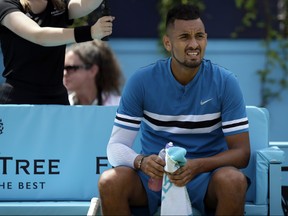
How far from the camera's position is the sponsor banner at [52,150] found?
4.80 m

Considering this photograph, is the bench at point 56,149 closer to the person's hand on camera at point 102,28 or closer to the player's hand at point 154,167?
the person's hand on camera at point 102,28

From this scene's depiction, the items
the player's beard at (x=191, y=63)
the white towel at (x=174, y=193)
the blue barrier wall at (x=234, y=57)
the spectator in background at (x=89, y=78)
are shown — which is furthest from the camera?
the blue barrier wall at (x=234, y=57)

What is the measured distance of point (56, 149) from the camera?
483cm

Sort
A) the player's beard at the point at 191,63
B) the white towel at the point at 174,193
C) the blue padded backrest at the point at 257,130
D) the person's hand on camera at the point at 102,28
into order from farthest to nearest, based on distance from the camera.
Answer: the blue padded backrest at the point at 257,130 → the person's hand on camera at the point at 102,28 → the player's beard at the point at 191,63 → the white towel at the point at 174,193

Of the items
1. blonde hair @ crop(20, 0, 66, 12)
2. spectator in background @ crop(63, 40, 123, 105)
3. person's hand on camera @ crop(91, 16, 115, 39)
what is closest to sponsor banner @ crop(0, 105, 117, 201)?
person's hand on camera @ crop(91, 16, 115, 39)

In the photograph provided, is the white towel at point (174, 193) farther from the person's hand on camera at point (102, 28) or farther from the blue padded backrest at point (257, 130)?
the person's hand on camera at point (102, 28)

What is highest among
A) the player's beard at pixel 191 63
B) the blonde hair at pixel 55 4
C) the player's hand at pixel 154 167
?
the blonde hair at pixel 55 4

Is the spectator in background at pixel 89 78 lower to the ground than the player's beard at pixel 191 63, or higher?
lower

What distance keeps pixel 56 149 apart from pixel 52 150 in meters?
0.02

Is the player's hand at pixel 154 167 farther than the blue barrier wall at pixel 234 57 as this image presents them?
No

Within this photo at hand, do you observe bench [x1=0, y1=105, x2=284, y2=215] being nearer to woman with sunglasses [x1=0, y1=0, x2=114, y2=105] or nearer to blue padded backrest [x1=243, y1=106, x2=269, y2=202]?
blue padded backrest [x1=243, y1=106, x2=269, y2=202]

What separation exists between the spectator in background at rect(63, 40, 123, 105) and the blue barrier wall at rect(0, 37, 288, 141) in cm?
144

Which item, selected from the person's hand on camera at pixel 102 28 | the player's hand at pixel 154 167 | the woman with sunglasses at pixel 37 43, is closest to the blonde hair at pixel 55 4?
the woman with sunglasses at pixel 37 43

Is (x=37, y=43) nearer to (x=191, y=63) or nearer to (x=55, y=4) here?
(x=55, y=4)
